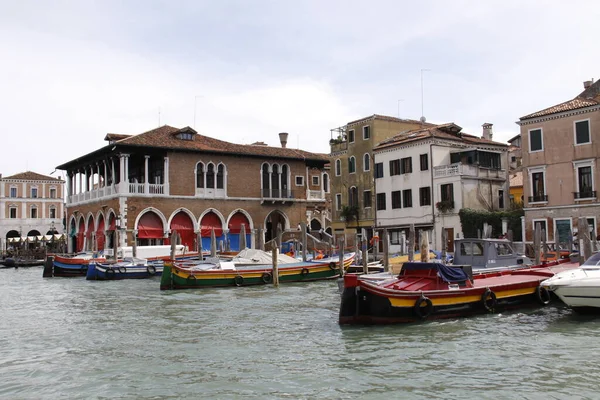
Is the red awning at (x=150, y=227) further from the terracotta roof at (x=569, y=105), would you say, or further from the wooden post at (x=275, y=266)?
the terracotta roof at (x=569, y=105)

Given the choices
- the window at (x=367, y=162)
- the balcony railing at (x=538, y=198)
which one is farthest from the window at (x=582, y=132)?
the window at (x=367, y=162)

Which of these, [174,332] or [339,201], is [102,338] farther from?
[339,201]

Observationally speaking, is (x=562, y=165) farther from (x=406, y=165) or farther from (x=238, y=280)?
(x=238, y=280)

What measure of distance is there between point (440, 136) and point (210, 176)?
1329cm

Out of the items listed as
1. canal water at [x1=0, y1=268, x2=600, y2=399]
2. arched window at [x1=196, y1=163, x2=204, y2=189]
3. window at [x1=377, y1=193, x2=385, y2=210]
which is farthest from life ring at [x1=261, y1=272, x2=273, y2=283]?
arched window at [x1=196, y1=163, x2=204, y2=189]

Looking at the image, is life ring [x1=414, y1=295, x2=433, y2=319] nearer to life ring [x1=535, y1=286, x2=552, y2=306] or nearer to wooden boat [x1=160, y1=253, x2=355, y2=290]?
life ring [x1=535, y1=286, x2=552, y2=306]

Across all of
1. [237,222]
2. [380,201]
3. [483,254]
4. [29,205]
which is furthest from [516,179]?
[29,205]

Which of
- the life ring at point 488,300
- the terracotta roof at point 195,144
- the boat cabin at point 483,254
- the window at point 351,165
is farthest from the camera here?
the window at point 351,165

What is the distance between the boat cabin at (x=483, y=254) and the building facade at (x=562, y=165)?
10.0 meters

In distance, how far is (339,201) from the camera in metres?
37.7

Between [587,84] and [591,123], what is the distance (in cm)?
1222

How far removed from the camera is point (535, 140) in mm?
27875

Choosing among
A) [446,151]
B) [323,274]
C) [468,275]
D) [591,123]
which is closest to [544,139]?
[591,123]

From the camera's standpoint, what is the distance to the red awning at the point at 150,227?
34472 millimetres
